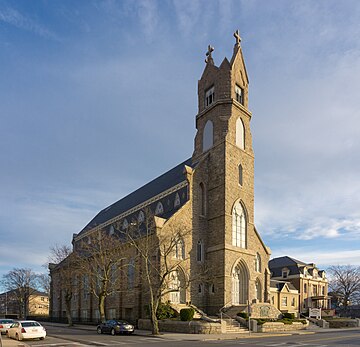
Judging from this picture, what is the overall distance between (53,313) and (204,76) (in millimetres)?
47024

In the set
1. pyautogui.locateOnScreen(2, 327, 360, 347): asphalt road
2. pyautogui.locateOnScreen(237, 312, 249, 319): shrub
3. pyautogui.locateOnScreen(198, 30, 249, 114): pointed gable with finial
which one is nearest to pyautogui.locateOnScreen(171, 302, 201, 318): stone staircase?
pyautogui.locateOnScreen(237, 312, 249, 319): shrub

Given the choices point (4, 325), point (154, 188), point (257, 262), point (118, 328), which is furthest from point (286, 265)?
point (4, 325)

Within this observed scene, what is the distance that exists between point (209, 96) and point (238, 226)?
54.5 feet

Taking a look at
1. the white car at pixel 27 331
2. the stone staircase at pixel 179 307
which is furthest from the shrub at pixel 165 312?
the white car at pixel 27 331

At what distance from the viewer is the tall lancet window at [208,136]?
158 feet

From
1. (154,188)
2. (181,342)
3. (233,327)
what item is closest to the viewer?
(181,342)

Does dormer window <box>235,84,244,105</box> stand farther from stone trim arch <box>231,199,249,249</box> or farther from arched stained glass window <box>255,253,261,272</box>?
arched stained glass window <box>255,253,261,272</box>

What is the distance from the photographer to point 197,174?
45.7 meters

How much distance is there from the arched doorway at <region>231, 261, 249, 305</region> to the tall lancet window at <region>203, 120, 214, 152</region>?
45.5 feet

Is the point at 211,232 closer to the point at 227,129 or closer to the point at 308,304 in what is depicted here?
the point at 227,129

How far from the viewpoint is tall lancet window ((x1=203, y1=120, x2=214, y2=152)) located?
48103 millimetres

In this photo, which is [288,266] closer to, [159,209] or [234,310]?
[159,209]

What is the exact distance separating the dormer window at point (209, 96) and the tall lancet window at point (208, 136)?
2804 mm

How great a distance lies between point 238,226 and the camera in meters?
45.5
